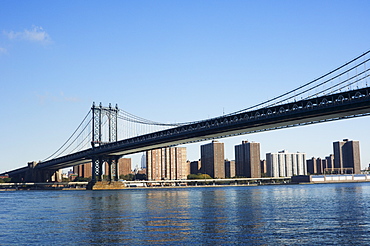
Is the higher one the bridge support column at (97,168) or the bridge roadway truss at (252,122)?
the bridge roadway truss at (252,122)

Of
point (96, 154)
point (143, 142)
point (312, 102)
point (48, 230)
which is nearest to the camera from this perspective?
point (48, 230)

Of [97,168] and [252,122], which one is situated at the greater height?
[252,122]

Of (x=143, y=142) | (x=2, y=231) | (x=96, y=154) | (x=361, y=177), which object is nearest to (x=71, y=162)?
(x=96, y=154)

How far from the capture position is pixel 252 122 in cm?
7025

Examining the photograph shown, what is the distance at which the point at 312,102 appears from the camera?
61.1 meters

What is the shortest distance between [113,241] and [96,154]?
88.1 metres

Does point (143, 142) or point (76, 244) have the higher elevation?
point (143, 142)

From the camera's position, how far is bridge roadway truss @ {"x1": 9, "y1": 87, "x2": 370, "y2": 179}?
183ft

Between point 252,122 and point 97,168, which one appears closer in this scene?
point 252,122

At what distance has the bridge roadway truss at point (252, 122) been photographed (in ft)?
183

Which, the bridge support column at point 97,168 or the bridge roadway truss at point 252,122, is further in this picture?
the bridge support column at point 97,168

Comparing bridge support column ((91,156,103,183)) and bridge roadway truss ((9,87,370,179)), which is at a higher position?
bridge roadway truss ((9,87,370,179))

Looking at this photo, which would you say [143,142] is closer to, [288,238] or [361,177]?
[288,238]

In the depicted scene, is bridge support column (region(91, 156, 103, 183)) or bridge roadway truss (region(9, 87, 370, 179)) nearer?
bridge roadway truss (region(9, 87, 370, 179))
